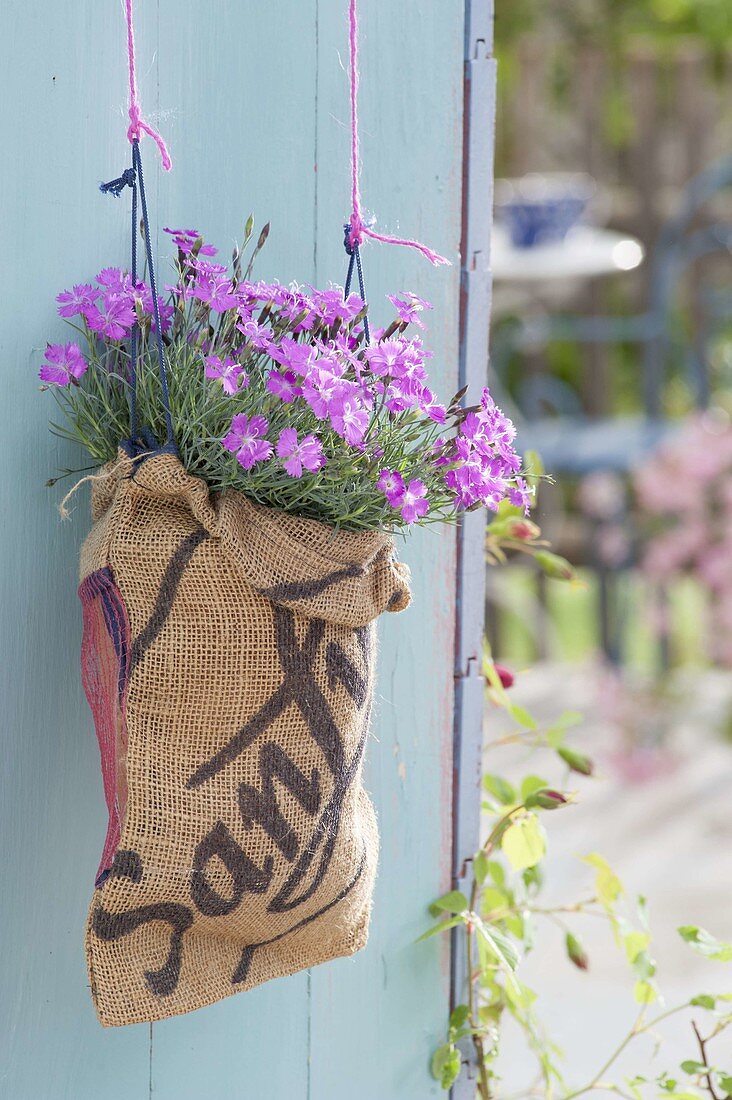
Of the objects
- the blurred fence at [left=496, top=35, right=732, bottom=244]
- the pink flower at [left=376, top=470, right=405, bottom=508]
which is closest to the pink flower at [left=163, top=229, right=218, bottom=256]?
the pink flower at [left=376, top=470, right=405, bottom=508]

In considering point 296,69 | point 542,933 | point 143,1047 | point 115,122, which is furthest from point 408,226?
point 542,933

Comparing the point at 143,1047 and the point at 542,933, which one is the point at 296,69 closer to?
the point at 143,1047

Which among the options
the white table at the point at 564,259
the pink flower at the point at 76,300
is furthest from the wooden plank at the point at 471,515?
the white table at the point at 564,259

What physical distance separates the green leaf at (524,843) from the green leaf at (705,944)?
0.17 m

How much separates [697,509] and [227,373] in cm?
316

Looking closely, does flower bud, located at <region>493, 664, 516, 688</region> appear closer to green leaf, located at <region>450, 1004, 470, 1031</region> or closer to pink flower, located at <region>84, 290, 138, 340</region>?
green leaf, located at <region>450, 1004, 470, 1031</region>

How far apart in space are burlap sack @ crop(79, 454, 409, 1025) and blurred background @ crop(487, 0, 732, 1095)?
0.57 metres

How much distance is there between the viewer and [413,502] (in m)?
0.94

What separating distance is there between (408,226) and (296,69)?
0.18 meters

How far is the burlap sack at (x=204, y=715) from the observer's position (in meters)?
0.92

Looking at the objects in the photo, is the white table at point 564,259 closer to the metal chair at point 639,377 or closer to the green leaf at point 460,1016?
the metal chair at point 639,377

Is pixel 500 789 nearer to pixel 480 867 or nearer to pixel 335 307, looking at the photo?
pixel 480 867

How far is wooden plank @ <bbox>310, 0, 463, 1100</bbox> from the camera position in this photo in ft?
3.91

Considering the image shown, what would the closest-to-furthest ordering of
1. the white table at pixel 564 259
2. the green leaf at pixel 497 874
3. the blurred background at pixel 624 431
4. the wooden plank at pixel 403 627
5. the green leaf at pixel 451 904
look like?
the wooden plank at pixel 403 627
the green leaf at pixel 451 904
the green leaf at pixel 497 874
the blurred background at pixel 624 431
the white table at pixel 564 259
